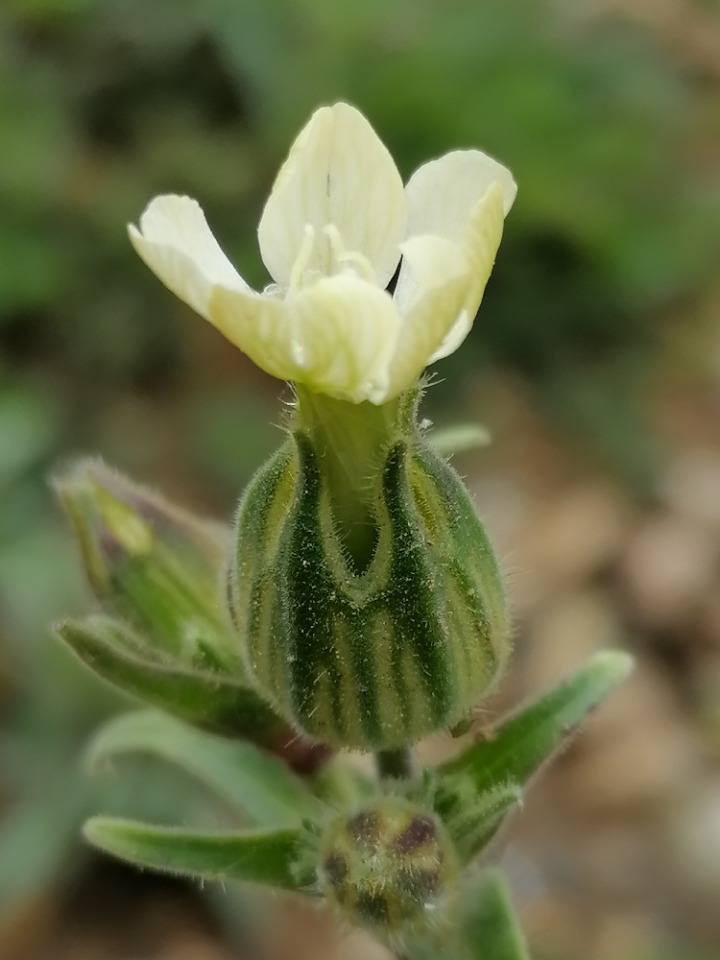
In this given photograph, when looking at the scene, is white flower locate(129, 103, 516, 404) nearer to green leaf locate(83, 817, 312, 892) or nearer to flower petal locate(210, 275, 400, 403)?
flower petal locate(210, 275, 400, 403)

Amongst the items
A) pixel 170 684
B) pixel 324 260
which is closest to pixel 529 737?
pixel 170 684

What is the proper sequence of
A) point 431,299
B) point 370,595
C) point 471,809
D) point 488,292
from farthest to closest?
1. point 488,292
2. point 471,809
3. point 370,595
4. point 431,299

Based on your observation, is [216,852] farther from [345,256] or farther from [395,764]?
[345,256]

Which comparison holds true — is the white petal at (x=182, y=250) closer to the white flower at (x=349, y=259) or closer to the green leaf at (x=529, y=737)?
the white flower at (x=349, y=259)

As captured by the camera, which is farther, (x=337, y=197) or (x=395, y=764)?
(x=395, y=764)

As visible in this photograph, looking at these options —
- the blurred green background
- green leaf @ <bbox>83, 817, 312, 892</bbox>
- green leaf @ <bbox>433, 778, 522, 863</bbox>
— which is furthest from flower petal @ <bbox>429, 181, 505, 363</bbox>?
the blurred green background
